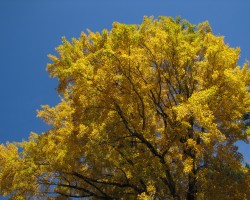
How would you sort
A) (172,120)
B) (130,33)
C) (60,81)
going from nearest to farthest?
(130,33), (172,120), (60,81)

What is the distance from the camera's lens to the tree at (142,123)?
10.5 meters

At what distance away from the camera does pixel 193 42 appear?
1137cm

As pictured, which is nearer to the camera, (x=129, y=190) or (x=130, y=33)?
(x=130, y=33)

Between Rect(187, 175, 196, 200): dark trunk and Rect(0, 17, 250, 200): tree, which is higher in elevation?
Rect(0, 17, 250, 200): tree

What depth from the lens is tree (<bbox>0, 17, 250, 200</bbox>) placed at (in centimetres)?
Answer: 1047

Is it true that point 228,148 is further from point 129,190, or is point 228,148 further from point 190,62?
point 129,190

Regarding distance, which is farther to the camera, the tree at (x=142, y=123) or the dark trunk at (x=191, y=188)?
the dark trunk at (x=191, y=188)

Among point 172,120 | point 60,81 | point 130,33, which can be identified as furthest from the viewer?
point 60,81

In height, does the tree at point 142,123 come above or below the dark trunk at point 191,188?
above

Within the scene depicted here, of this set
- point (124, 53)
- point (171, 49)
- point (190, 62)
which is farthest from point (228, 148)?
point (124, 53)

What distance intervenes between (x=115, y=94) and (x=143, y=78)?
117cm

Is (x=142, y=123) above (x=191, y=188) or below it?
above

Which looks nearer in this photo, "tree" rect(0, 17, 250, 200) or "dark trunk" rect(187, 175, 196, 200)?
"tree" rect(0, 17, 250, 200)

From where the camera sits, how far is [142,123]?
460 inches
